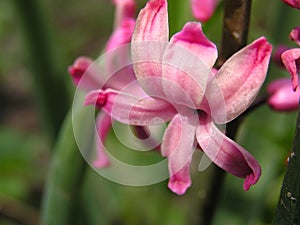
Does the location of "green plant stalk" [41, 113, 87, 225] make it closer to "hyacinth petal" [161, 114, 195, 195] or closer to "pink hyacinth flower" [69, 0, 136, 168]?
"pink hyacinth flower" [69, 0, 136, 168]

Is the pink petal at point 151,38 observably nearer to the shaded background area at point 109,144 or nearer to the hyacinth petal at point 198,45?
the hyacinth petal at point 198,45

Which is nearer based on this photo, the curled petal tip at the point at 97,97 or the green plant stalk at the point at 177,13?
the curled petal tip at the point at 97,97

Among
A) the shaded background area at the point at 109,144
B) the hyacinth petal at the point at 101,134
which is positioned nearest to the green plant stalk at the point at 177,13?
the shaded background area at the point at 109,144

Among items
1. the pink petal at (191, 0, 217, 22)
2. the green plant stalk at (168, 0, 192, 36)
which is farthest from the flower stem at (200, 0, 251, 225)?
the green plant stalk at (168, 0, 192, 36)

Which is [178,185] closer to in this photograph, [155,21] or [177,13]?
[155,21]

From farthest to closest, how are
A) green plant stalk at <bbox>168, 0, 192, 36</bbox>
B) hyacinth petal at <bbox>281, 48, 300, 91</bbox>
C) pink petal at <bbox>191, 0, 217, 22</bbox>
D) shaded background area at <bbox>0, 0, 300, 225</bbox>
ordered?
shaded background area at <bbox>0, 0, 300, 225</bbox> < green plant stalk at <bbox>168, 0, 192, 36</bbox> < pink petal at <bbox>191, 0, 217, 22</bbox> < hyacinth petal at <bbox>281, 48, 300, 91</bbox>

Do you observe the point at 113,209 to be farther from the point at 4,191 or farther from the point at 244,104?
the point at 244,104
